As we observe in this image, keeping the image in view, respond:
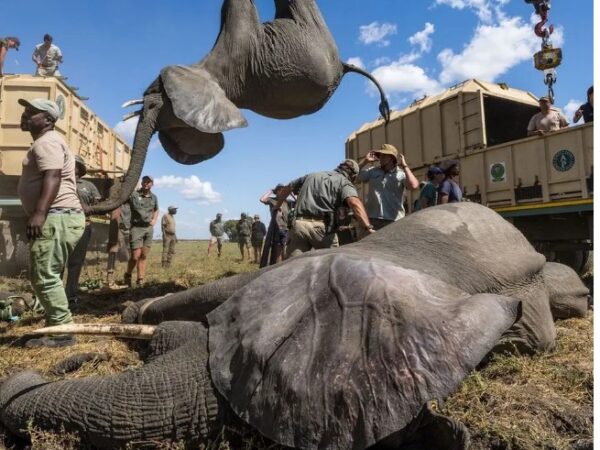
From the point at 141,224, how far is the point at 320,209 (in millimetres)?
3399

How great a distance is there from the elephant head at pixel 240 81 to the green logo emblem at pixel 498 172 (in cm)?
282

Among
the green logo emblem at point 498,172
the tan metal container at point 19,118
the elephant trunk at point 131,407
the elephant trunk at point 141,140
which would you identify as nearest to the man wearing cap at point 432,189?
the green logo emblem at point 498,172

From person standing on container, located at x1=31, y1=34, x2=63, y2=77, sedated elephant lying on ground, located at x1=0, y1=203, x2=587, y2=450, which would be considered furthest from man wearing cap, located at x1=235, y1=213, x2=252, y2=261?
sedated elephant lying on ground, located at x1=0, y1=203, x2=587, y2=450

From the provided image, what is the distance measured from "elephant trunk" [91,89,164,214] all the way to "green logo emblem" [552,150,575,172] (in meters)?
5.21

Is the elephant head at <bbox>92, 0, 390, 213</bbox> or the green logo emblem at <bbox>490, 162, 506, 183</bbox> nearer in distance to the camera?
the elephant head at <bbox>92, 0, 390, 213</bbox>

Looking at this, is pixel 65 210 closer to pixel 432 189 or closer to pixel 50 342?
pixel 50 342

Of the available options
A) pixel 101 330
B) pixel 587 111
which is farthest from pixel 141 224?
pixel 587 111

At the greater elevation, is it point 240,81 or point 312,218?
point 240,81

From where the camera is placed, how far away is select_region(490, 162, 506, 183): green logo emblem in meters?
7.51

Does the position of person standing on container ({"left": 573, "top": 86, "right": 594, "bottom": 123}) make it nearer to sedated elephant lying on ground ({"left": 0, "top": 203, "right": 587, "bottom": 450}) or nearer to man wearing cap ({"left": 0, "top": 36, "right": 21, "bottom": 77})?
sedated elephant lying on ground ({"left": 0, "top": 203, "right": 587, "bottom": 450})

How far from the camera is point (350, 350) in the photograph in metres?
1.75

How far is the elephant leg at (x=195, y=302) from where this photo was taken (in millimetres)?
2939

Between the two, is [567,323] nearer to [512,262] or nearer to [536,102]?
[512,262]

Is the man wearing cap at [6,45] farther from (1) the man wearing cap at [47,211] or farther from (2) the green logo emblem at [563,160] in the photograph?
(2) the green logo emblem at [563,160]
